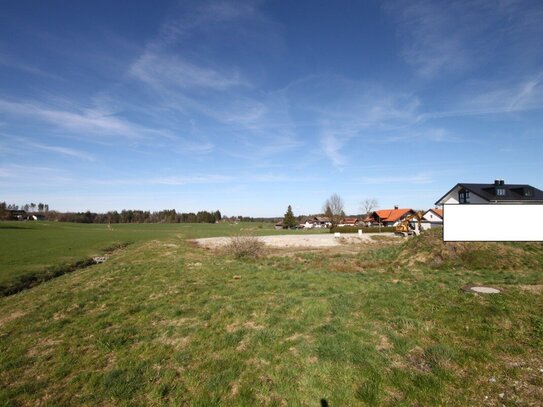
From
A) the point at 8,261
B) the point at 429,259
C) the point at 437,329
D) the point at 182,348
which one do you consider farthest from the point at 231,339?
the point at 8,261

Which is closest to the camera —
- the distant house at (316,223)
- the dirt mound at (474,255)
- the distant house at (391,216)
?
the dirt mound at (474,255)

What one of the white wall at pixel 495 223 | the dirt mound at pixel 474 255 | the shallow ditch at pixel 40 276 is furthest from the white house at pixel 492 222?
the shallow ditch at pixel 40 276

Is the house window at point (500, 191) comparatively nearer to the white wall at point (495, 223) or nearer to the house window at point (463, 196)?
the house window at point (463, 196)

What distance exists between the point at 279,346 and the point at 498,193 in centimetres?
4644

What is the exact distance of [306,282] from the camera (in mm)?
13391

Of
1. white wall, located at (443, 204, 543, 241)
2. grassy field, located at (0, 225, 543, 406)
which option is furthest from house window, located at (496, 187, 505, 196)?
grassy field, located at (0, 225, 543, 406)

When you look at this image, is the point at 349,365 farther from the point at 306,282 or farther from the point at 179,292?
the point at 179,292

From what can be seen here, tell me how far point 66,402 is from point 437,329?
8.20 metres

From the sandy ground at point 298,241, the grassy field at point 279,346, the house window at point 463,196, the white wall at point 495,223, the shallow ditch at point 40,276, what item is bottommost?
the shallow ditch at point 40,276

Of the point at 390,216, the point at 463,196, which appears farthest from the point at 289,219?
the point at 463,196

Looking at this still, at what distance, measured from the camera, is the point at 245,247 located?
2581 centimetres

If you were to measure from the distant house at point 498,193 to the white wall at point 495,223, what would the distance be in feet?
72.3

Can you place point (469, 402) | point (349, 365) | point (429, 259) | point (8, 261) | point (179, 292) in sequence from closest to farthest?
point (469, 402) < point (349, 365) < point (179, 292) < point (429, 259) < point (8, 261)

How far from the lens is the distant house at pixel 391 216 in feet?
266
